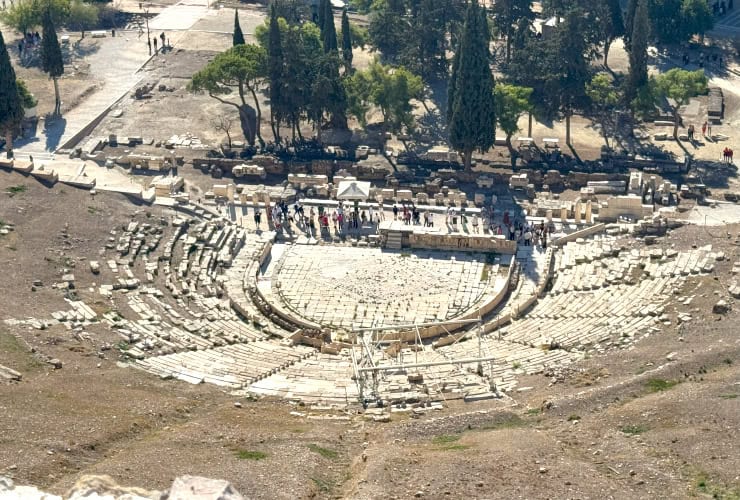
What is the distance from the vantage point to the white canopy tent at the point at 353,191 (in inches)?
2980

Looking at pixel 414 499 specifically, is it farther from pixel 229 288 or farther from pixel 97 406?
pixel 229 288

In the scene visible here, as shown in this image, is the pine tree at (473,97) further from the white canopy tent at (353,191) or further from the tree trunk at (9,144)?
the tree trunk at (9,144)

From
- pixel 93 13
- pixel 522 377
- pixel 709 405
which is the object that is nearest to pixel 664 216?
pixel 522 377

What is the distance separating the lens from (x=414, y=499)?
137 ft

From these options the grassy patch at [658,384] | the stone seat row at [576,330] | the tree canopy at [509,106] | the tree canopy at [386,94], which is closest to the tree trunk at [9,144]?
the tree canopy at [386,94]

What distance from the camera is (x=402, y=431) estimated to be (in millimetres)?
49188

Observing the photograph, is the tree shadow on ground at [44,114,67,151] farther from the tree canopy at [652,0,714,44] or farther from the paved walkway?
the tree canopy at [652,0,714,44]

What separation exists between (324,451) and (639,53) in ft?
171

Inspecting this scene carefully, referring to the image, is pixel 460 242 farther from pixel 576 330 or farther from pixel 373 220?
pixel 576 330

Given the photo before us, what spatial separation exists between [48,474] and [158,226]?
1251 inches

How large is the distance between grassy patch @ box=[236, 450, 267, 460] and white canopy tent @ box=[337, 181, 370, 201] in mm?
31542

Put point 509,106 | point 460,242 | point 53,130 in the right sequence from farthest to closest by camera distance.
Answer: point 53,130 < point 509,106 < point 460,242

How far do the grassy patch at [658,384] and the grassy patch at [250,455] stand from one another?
16270 mm

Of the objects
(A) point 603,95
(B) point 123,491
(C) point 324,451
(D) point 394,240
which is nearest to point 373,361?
(C) point 324,451
